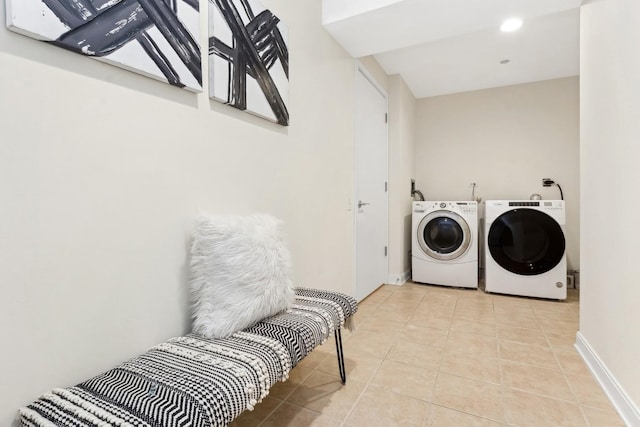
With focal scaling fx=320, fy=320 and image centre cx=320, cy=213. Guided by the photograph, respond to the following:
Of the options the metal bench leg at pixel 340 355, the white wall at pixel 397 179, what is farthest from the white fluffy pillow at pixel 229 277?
the white wall at pixel 397 179

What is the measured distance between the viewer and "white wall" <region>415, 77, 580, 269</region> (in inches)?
144

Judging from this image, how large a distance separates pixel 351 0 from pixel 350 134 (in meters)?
0.92

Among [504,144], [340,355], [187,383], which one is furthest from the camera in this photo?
[504,144]

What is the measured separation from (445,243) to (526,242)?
0.75 m

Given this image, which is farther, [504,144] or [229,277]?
[504,144]

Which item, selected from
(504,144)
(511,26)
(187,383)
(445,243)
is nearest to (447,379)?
(187,383)

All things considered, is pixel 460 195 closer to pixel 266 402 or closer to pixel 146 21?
pixel 266 402

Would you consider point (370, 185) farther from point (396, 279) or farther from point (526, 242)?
point (526, 242)

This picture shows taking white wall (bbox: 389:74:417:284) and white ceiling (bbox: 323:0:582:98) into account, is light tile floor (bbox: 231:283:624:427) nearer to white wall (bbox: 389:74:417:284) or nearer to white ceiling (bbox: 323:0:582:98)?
white wall (bbox: 389:74:417:284)

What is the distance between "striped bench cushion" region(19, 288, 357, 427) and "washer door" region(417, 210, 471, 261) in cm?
260

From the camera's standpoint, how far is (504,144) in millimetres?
3920

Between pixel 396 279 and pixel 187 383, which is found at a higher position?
pixel 187 383

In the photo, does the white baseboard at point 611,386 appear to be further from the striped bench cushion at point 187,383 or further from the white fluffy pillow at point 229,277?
the white fluffy pillow at point 229,277

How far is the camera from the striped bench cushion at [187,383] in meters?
0.76
